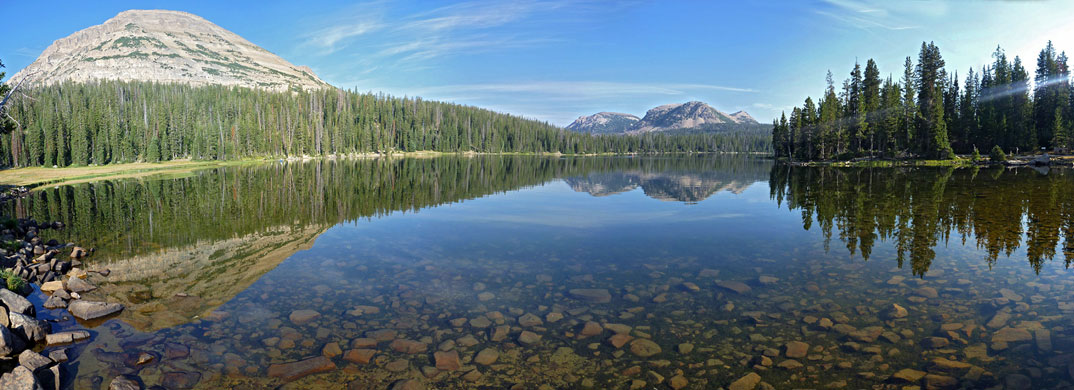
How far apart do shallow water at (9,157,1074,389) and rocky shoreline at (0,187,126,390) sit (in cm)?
37

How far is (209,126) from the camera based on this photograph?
102375 millimetres

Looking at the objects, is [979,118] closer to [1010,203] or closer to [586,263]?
[1010,203]

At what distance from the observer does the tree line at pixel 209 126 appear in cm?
8412

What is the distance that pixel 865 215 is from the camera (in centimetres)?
2369

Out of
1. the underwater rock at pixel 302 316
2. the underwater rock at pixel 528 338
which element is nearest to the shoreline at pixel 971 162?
the underwater rock at pixel 528 338

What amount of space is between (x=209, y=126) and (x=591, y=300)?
116 meters

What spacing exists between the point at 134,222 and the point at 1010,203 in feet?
150

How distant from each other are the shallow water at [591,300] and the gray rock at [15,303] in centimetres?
65

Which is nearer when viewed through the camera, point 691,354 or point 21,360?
point 21,360

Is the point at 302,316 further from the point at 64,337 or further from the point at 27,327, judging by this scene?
the point at 27,327

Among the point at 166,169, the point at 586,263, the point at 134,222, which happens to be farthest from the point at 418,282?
the point at 166,169

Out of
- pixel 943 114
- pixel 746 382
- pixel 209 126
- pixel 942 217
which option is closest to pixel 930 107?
pixel 943 114

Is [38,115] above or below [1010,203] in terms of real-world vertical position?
above

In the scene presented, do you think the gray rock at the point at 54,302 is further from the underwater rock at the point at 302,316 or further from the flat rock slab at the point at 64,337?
the underwater rock at the point at 302,316
